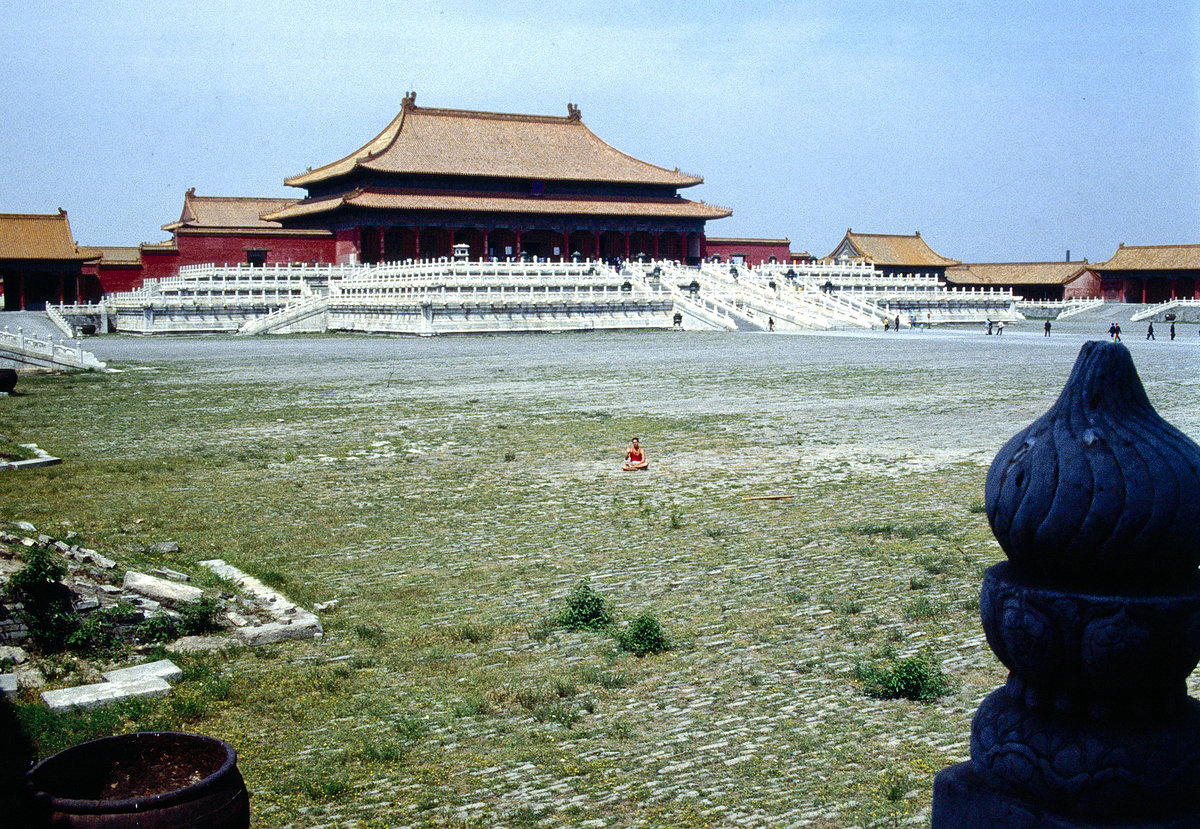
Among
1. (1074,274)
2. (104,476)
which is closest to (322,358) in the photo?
A: (104,476)

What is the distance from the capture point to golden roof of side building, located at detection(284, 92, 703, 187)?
67562 mm

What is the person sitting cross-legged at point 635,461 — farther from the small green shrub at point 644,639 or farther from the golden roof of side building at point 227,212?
the golden roof of side building at point 227,212

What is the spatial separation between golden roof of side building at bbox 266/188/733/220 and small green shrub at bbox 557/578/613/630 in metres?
57.7

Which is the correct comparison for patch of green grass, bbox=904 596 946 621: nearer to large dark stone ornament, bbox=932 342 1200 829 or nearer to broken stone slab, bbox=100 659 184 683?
broken stone slab, bbox=100 659 184 683

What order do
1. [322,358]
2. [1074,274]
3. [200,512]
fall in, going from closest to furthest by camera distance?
[200,512] → [322,358] → [1074,274]

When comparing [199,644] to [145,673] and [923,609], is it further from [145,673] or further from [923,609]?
[923,609]

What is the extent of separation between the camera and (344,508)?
38.1 ft

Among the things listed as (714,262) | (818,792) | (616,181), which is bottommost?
(818,792)

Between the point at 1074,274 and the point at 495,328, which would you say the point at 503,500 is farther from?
the point at 1074,274

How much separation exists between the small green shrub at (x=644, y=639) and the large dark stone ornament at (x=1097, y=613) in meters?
4.51

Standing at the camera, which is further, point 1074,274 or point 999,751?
point 1074,274

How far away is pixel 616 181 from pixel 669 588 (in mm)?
65354

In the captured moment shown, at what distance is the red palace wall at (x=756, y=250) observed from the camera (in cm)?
7850

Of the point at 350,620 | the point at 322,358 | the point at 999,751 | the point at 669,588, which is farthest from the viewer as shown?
the point at 322,358
